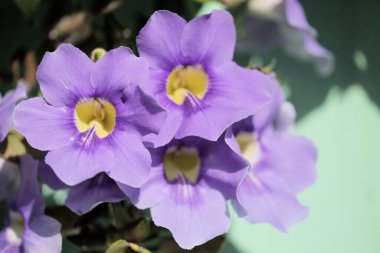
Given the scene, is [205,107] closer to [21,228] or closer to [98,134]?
[98,134]

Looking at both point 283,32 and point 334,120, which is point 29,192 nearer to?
point 283,32

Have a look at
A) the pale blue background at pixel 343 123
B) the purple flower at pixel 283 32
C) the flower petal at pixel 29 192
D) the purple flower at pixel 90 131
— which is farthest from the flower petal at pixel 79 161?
the pale blue background at pixel 343 123

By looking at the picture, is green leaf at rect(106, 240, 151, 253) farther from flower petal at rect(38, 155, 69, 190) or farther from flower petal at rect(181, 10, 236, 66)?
flower petal at rect(181, 10, 236, 66)

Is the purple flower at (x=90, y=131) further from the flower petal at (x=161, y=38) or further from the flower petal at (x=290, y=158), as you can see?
the flower petal at (x=290, y=158)

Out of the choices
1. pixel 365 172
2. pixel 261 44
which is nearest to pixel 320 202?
pixel 365 172

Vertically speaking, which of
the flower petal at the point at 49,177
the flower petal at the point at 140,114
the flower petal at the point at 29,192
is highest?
the flower petal at the point at 140,114

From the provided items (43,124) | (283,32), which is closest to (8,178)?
(43,124)
